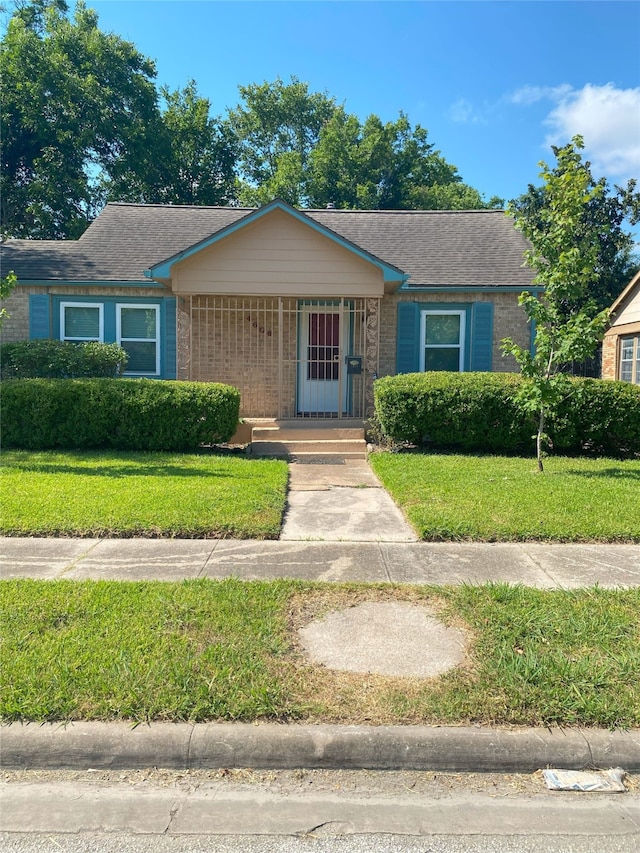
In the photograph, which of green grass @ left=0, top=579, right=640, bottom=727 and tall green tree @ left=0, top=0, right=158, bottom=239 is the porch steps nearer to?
green grass @ left=0, top=579, right=640, bottom=727

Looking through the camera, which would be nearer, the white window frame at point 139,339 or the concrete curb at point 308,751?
the concrete curb at point 308,751

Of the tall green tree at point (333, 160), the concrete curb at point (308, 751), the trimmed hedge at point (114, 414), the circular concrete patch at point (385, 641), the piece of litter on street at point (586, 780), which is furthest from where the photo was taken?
the tall green tree at point (333, 160)

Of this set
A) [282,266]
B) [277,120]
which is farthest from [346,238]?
[277,120]

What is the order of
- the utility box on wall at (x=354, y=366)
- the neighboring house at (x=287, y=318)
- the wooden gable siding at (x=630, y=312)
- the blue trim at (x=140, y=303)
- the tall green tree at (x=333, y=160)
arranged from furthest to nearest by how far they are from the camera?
the tall green tree at (x=333, y=160) < the wooden gable siding at (x=630, y=312) < the blue trim at (x=140, y=303) < the utility box on wall at (x=354, y=366) < the neighboring house at (x=287, y=318)

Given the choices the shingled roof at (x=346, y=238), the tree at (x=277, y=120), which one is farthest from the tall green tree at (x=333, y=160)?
the shingled roof at (x=346, y=238)

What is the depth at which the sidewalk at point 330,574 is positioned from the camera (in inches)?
116

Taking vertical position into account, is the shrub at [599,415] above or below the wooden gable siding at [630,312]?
below

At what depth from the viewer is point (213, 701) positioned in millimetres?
3186

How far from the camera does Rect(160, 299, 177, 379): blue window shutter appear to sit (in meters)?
13.3

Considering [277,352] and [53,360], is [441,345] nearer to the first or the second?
[277,352]

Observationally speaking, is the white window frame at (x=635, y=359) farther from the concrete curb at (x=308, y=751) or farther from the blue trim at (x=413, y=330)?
the concrete curb at (x=308, y=751)

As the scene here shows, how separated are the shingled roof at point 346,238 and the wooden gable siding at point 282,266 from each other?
4.00 ft

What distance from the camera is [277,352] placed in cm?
1380

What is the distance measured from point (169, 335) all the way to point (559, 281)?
812cm
